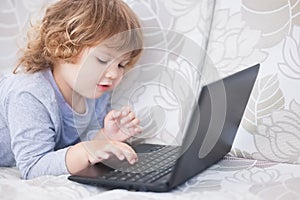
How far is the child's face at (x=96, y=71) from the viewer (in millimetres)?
1198

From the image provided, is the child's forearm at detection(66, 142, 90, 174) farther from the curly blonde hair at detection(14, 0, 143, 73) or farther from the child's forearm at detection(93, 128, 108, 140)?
the curly blonde hair at detection(14, 0, 143, 73)

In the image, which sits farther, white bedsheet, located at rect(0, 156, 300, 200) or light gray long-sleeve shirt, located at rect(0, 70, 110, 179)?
light gray long-sleeve shirt, located at rect(0, 70, 110, 179)

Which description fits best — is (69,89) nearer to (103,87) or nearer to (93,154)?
→ (103,87)

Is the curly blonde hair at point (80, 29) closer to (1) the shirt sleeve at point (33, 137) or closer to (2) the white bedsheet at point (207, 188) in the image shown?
(1) the shirt sleeve at point (33, 137)

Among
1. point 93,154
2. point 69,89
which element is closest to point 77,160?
point 93,154

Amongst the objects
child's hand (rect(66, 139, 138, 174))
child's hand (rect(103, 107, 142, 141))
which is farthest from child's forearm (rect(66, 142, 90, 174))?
child's hand (rect(103, 107, 142, 141))

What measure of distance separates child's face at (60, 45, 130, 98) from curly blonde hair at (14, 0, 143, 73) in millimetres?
19

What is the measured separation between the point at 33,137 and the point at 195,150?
1.21 ft

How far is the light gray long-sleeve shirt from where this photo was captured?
114 centimetres

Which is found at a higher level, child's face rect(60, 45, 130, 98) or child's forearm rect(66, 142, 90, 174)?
child's face rect(60, 45, 130, 98)

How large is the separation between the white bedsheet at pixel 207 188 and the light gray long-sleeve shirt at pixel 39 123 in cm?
11

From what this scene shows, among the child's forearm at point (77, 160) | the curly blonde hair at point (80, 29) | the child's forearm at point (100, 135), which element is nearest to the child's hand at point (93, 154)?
the child's forearm at point (77, 160)

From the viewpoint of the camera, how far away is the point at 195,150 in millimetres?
963

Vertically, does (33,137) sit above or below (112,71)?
below
